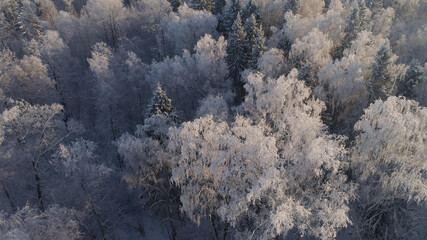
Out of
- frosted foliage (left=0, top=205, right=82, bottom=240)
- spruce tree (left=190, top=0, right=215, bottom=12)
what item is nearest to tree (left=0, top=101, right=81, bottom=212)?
frosted foliage (left=0, top=205, right=82, bottom=240)

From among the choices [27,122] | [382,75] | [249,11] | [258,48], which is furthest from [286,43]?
[27,122]

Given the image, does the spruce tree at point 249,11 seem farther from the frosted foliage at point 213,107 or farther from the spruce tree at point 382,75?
the frosted foliage at point 213,107

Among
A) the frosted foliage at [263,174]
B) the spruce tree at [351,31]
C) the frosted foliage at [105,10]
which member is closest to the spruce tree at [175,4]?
the frosted foliage at [105,10]

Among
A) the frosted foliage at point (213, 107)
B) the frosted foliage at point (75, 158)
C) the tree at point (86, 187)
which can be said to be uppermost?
the frosted foliage at point (213, 107)

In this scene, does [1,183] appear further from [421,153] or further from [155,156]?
[421,153]

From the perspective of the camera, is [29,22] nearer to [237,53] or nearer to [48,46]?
[48,46]

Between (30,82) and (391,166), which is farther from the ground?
(391,166)

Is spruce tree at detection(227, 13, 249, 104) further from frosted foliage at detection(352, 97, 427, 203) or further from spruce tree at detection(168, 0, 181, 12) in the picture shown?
spruce tree at detection(168, 0, 181, 12)
